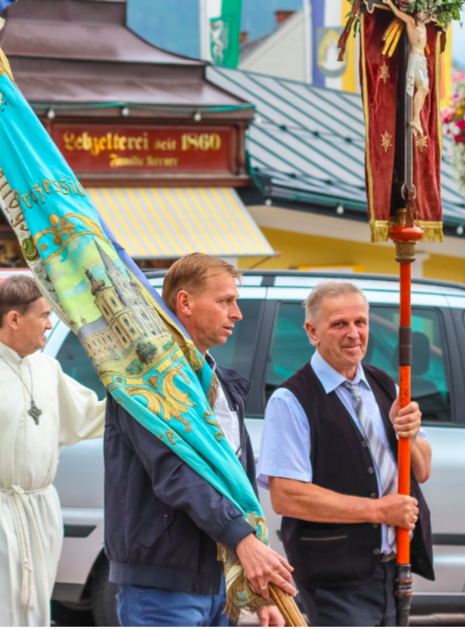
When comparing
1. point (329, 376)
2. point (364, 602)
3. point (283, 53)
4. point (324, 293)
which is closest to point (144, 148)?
point (324, 293)

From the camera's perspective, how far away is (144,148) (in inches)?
477

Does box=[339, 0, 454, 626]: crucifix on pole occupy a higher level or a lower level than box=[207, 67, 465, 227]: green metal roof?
lower

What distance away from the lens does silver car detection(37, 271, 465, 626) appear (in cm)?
489

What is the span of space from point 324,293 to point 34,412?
153 centimetres

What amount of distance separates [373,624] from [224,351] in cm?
210

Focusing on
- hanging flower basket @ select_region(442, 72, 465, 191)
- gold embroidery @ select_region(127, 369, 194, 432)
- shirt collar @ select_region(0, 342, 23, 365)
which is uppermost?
hanging flower basket @ select_region(442, 72, 465, 191)

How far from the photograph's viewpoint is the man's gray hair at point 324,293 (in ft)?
12.3

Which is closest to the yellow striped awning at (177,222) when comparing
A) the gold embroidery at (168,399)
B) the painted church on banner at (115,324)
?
the painted church on banner at (115,324)

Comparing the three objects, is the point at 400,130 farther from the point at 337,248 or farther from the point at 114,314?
the point at 337,248

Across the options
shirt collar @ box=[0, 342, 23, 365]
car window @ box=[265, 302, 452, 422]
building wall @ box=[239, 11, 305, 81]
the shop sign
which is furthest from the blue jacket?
building wall @ box=[239, 11, 305, 81]

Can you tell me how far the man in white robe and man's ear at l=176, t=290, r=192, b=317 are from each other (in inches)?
59.1

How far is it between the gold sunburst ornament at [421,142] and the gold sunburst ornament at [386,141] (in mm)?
131

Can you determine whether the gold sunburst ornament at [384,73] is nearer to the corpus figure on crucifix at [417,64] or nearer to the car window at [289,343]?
the corpus figure on crucifix at [417,64]

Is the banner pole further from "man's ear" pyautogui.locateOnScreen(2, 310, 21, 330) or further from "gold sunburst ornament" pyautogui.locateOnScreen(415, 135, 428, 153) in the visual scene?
"man's ear" pyautogui.locateOnScreen(2, 310, 21, 330)
